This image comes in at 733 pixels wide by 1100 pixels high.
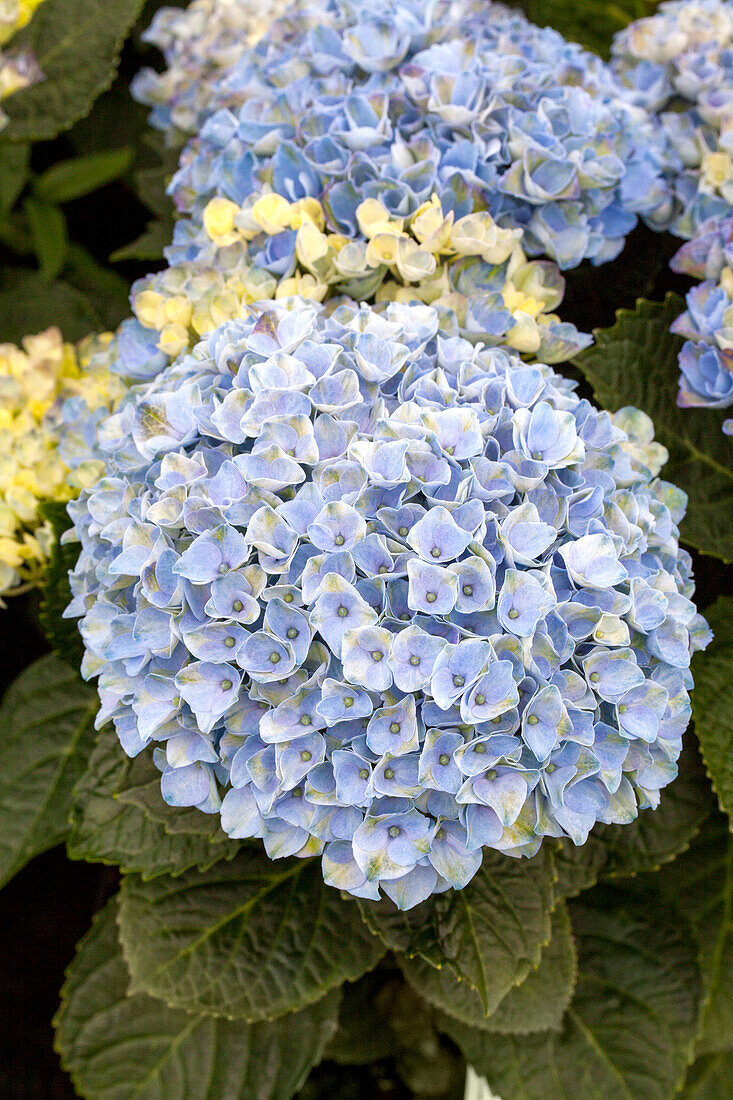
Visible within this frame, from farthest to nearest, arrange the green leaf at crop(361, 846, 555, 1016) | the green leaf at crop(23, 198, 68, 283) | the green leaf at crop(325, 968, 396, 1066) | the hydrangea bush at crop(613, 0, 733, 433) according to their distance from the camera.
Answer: the green leaf at crop(23, 198, 68, 283) < the green leaf at crop(325, 968, 396, 1066) < the hydrangea bush at crop(613, 0, 733, 433) < the green leaf at crop(361, 846, 555, 1016)

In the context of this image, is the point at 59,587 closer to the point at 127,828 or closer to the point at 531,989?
the point at 127,828

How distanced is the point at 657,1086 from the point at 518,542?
27.5 inches

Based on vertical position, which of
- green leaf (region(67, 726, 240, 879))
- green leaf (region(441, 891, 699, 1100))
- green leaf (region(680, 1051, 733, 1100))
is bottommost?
green leaf (region(680, 1051, 733, 1100))

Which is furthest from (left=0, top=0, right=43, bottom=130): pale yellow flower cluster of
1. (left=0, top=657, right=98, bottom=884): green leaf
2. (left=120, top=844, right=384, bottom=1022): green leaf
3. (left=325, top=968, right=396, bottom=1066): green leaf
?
(left=325, top=968, right=396, bottom=1066): green leaf

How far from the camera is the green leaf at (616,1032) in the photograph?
971 mm

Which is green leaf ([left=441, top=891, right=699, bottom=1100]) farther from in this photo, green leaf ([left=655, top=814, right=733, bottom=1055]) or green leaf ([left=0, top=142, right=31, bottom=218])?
green leaf ([left=0, top=142, right=31, bottom=218])

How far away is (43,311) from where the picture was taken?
135 cm

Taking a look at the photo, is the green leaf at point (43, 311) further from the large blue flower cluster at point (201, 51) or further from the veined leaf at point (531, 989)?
the veined leaf at point (531, 989)

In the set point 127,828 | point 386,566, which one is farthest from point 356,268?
point 127,828

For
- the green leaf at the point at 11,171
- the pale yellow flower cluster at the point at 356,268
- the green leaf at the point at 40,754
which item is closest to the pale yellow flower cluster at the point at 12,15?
the green leaf at the point at 11,171

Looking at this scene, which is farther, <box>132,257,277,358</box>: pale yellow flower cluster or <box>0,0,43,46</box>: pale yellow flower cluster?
<box>0,0,43,46</box>: pale yellow flower cluster

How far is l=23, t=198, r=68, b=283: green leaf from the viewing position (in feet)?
4.27

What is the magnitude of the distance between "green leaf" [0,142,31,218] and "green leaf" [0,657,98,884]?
63 cm

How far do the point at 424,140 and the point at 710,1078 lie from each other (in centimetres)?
115
